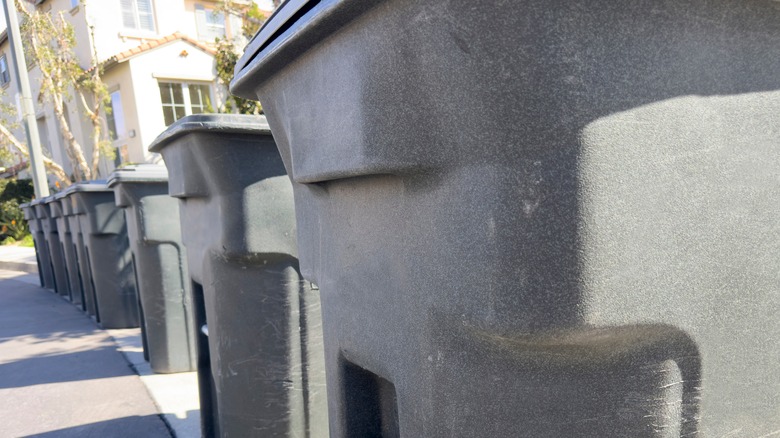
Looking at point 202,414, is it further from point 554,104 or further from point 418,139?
point 554,104

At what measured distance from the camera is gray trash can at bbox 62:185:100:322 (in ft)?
22.6

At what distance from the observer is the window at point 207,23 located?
2045cm

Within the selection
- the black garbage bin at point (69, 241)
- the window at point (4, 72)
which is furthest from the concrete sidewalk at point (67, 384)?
the window at point (4, 72)

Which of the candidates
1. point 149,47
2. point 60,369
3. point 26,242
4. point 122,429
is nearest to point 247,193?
point 122,429

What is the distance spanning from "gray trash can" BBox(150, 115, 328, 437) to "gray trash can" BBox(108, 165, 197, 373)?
2176 mm

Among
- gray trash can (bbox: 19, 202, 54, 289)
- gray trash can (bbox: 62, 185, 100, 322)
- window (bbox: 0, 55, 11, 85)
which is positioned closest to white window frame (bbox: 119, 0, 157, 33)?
window (bbox: 0, 55, 11, 85)

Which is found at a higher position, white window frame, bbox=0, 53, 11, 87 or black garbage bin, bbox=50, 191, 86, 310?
white window frame, bbox=0, 53, 11, 87

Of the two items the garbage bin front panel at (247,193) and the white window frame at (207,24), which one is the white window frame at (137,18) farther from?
the garbage bin front panel at (247,193)

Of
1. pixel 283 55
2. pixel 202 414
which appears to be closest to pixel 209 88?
pixel 202 414

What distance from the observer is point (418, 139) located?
1.10 m

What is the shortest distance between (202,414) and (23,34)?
15004 millimetres

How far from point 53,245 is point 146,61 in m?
10.9

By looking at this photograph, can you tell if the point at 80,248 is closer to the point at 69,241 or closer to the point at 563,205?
the point at 69,241

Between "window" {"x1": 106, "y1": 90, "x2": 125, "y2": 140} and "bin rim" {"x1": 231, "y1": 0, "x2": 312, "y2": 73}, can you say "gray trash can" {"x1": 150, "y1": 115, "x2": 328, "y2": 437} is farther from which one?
"window" {"x1": 106, "y1": 90, "x2": 125, "y2": 140}
